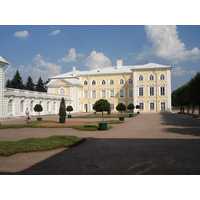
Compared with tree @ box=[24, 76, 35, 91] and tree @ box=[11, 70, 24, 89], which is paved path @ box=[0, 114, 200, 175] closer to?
tree @ box=[11, 70, 24, 89]

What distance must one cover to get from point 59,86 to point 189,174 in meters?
48.6

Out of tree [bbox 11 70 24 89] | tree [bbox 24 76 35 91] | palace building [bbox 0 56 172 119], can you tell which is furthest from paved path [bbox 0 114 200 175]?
tree [bbox 24 76 35 91]

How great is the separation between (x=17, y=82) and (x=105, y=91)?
35246 mm

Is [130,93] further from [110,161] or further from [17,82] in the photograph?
[110,161]

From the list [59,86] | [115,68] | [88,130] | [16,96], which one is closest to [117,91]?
[115,68]

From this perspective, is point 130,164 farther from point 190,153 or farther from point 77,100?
point 77,100

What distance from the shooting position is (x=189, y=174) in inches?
189

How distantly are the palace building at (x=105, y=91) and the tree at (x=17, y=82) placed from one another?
19.7 metres

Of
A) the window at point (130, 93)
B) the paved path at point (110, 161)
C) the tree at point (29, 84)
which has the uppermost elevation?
the tree at point (29, 84)

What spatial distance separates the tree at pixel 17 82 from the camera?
69.4m

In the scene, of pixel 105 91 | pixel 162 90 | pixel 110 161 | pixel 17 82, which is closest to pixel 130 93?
pixel 105 91

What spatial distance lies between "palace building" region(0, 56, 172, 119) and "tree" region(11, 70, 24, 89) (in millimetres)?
19675

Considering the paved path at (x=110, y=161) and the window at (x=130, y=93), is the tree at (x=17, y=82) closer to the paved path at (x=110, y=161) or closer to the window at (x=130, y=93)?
the window at (x=130, y=93)

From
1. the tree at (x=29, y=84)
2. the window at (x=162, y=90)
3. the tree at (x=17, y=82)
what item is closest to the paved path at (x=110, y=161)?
the window at (x=162, y=90)
